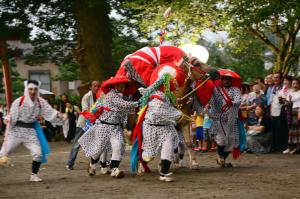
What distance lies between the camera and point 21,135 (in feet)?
34.6

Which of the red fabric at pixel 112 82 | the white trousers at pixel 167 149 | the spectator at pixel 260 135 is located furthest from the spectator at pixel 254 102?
the white trousers at pixel 167 149

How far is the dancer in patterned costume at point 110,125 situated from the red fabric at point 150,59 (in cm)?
66

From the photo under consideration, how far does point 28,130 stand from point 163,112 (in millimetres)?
2170

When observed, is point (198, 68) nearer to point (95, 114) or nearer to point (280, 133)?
point (95, 114)

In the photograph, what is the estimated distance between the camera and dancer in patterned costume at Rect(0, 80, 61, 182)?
1050cm

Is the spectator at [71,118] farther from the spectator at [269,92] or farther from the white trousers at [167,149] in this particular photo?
the white trousers at [167,149]

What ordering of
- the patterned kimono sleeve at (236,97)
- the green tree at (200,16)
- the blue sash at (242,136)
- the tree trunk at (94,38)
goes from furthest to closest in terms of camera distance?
1. the tree trunk at (94,38)
2. the green tree at (200,16)
3. the blue sash at (242,136)
4. the patterned kimono sleeve at (236,97)

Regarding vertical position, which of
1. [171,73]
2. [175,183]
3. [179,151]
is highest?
[171,73]

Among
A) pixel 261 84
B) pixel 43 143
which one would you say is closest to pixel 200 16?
pixel 261 84

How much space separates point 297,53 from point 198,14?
640 centimetres

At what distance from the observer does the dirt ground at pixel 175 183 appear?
8.48 m

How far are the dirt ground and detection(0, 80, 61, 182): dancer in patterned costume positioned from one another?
418 millimetres

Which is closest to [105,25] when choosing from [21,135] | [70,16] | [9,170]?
[70,16]

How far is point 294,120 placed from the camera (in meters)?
14.8
